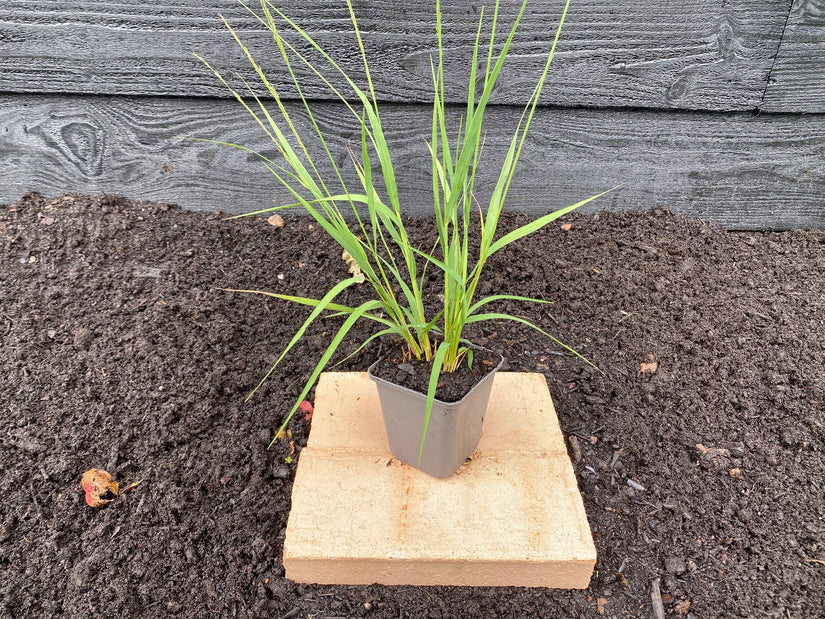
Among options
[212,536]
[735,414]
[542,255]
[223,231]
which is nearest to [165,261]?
[223,231]

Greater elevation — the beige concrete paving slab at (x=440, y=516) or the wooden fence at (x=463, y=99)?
the wooden fence at (x=463, y=99)

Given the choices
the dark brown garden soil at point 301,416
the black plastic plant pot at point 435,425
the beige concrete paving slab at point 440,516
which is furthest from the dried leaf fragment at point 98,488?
the black plastic plant pot at point 435,425

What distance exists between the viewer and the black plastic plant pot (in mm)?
867

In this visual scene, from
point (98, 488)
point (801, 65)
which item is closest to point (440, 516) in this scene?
point (98, 488)

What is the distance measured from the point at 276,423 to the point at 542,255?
892 millimetres

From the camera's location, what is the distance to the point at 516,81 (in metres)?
1.54

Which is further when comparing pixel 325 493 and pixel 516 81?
pixel 516 81

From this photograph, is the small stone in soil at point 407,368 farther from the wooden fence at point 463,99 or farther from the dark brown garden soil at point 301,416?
the wooden fence at point 463,99

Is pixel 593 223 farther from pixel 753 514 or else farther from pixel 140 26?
pixel 140 26

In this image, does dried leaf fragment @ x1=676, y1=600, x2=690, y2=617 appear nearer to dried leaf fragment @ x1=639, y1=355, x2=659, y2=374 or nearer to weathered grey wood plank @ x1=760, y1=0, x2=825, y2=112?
dried leaf fragment @ x1=639, y1=355, x2=659, y2=374

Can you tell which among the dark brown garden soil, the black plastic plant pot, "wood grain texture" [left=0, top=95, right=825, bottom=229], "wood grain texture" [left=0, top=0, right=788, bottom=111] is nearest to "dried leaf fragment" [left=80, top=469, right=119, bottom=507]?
the dark brown garden soil

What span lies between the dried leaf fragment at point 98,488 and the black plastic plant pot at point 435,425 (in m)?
Result: 0.53

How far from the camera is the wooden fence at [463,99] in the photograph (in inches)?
58.4

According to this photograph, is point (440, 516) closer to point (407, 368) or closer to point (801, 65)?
point (407, 368)
